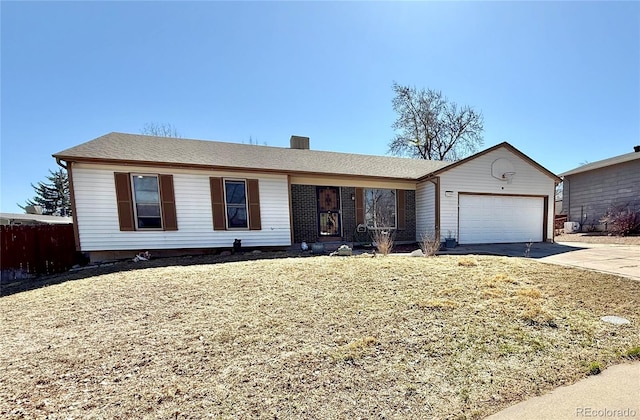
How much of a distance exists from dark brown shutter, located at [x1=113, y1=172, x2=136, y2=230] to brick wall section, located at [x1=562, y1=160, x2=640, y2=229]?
2418cm

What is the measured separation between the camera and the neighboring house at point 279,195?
792 centimetres

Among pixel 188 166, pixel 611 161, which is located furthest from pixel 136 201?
pixel 611 161

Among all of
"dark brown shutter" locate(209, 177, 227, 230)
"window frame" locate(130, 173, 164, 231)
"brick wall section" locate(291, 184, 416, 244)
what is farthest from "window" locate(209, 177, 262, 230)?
"window frame" locate(130, 173, 164, 231)

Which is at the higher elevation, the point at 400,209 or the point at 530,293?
the point at 400,209

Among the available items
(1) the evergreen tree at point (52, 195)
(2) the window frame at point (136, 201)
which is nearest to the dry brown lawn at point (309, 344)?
(2) the window frame at point (136, 201)

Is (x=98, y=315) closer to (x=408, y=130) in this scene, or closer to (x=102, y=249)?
(x=102, y=249)

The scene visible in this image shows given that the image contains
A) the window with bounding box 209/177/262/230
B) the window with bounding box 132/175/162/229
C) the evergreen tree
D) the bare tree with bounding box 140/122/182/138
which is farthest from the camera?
the evergreen tree

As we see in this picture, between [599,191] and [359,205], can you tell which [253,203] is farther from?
[599,191]

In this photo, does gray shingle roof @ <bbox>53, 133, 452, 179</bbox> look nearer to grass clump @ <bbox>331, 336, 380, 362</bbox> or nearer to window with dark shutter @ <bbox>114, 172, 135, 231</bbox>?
window with dark shutter @ <bbox>114, 172, 135, 231</bbox>

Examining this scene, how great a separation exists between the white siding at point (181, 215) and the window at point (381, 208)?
3.95 metres

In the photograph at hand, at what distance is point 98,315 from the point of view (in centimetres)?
371

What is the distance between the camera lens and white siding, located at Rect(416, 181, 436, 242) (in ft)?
35.4

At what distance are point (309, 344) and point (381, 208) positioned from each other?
9498 mm

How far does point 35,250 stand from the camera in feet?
24.2
